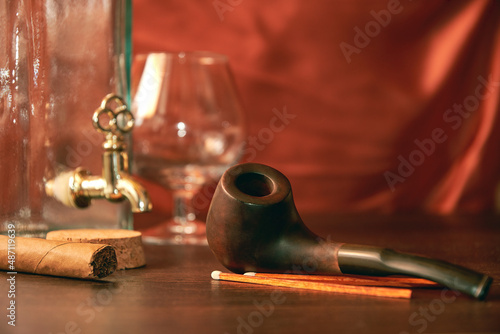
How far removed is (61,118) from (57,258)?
0.86 feet

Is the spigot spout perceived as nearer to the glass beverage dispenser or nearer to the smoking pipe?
the glass beverage dispenser

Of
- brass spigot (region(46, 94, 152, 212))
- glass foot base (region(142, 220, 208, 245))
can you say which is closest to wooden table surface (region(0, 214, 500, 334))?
brass spigot (region(46, 94, 152, 212))

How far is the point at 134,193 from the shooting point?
72 cm

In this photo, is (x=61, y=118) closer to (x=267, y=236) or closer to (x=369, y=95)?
(x=267, y=236)

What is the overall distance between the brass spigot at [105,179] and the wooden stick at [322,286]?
200mm

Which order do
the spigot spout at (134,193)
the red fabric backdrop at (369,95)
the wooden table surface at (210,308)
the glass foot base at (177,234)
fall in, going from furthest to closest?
1. the red fabric backdrop at (369,95)
2. the glass foot base at (177,234)
3. the spigot spout at (134,193)
4. the wooden table surface at (210,308)

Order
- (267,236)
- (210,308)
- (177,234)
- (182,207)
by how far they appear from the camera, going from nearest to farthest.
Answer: (210,308)
(267,236)
(177,234)
(182,207)

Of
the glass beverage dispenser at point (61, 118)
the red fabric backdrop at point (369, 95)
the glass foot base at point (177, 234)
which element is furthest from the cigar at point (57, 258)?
the red fabric backdrop at point (369, 95)

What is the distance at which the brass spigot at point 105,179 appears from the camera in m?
0.75

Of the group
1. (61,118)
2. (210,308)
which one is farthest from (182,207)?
(210,308)

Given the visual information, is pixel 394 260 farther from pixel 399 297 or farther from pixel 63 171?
pixel 63 171

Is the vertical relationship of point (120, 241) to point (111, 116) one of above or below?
below

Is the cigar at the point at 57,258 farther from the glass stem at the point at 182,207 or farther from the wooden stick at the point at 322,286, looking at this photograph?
the glass stem at the point at 182,207

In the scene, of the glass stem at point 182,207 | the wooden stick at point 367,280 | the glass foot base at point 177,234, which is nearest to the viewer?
the wooden stick at point 367,280
